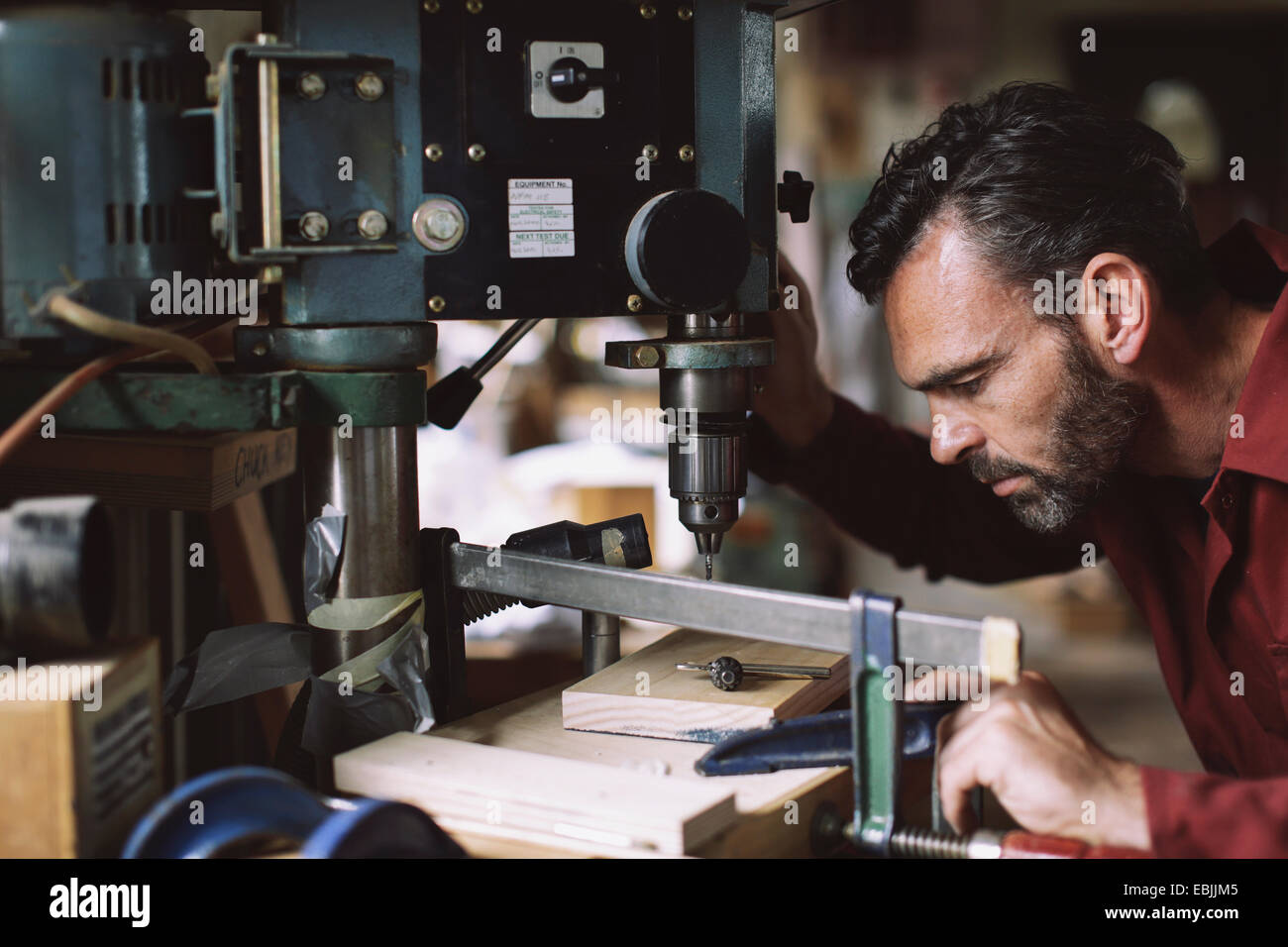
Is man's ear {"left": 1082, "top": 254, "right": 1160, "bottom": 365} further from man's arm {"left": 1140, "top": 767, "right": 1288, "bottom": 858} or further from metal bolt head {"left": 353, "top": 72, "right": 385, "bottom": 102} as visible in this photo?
metal bolt head {"left": 353, "top": 72, "right": 385, "bottom": 102}

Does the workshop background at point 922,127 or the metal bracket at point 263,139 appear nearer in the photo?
the metal bracket at point 263,139

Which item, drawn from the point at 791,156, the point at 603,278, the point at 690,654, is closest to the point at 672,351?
the point at 603,278

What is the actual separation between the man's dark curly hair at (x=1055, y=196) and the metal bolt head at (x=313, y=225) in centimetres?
77

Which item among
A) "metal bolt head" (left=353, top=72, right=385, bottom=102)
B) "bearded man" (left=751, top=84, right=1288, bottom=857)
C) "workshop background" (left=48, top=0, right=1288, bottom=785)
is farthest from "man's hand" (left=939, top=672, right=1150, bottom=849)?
"workshop background" (left=48, top=0, right=1288, bottom=785)

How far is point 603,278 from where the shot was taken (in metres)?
1.15

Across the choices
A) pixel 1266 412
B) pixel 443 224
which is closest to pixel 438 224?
pixel 443 224

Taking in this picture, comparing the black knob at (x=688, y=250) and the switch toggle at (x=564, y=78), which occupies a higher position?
the switch toggle at (x=564, y=78)

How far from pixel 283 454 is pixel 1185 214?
3.64 ft

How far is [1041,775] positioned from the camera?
89 cm

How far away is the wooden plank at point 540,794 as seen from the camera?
885 millimetres

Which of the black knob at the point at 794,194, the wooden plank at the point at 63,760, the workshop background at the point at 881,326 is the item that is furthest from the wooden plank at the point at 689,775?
the workshop background at the point at 881,326

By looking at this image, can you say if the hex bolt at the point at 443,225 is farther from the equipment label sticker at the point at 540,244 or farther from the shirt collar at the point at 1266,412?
the shirt collar at the point at 1266,412

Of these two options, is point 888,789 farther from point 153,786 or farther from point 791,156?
point 791,156

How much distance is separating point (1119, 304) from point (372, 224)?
2.88 feet
